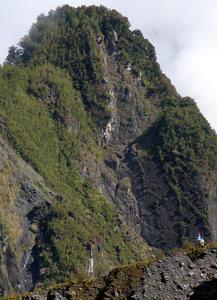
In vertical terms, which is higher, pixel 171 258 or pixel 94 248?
pixel 94 248

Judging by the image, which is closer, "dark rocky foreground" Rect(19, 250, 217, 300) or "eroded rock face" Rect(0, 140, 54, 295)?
"dark rocky foreground" Rect(19, 250, 217, 300)

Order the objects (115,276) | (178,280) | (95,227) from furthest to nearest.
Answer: (95,227) → (115,276) → (178,280)

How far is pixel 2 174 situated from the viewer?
185 m

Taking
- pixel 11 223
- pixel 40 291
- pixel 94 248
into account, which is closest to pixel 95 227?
pixel 94 248

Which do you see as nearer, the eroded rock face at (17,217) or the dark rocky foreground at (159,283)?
the dark rocky foreground at (159,283)

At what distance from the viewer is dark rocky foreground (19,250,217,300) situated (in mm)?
21625

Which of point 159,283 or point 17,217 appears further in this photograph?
point 17,217

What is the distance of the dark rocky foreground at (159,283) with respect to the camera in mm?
21625

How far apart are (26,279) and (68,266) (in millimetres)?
7578

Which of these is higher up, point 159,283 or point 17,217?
point 17,217

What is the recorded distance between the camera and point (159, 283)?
71.8 ft

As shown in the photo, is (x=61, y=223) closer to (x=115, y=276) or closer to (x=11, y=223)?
(x=11, y=223)

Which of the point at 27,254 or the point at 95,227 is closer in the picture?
the point at 27,254

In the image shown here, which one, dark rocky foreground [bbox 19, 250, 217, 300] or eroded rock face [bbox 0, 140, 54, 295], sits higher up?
eroded rock face [bbox 0, 140, 54, 295]
